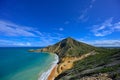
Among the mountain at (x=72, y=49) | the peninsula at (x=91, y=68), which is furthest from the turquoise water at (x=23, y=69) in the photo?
the mountain at (x=72, y=49)

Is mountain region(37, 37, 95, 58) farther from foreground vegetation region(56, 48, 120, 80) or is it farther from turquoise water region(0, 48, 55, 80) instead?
foreground vegetation region(56, 48, 120, 80)

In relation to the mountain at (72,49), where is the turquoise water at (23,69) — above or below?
below

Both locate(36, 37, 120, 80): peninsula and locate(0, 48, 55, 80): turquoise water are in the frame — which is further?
locate(0, 48, 55, 80): turquoise water

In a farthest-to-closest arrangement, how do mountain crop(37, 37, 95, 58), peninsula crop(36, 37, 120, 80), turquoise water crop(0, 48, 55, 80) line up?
1. mountain crop(37, 37, 95, 58)
2. turquoise water crop(0, 48, 55, 80)
3. peninsula crop(36, 37, 120, 80)

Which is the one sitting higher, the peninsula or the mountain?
the mountain

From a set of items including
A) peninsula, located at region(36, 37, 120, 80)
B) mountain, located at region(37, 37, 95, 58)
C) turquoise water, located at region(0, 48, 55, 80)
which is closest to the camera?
peninsula, located at region(36, 37, 120, 80)

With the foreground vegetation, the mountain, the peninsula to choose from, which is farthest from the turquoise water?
the mountain

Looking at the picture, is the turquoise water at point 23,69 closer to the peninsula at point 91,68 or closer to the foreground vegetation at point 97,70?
the peninsula at point 91,68

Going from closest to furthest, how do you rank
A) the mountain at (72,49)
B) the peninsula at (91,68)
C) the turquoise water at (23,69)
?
the peninsula at (91,68) < the turquoise water at (23,69) < the mountain at (72,49)

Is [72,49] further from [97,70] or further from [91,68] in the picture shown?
[97,70]

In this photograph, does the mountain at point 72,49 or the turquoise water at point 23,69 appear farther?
the mountain at point 72,49

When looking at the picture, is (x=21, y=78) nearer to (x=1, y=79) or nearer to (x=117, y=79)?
(x=1, y=79)
